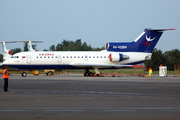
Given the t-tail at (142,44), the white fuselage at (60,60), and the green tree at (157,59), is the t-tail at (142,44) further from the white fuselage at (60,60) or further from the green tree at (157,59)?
the green tree at (157,59)

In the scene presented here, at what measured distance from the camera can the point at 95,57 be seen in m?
42.0

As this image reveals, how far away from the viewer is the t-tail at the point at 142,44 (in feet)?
141

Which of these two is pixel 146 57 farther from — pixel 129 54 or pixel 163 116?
pixel 163 116

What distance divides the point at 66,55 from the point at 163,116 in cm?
3317

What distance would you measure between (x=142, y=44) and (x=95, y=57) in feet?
24.9

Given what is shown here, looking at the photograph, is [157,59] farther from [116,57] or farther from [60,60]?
[60,60]

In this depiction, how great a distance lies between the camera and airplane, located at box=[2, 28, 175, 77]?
1609 inches

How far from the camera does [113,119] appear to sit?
8.23m

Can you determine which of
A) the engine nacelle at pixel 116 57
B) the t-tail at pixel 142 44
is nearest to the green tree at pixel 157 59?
the t-tail at pixel 142 44

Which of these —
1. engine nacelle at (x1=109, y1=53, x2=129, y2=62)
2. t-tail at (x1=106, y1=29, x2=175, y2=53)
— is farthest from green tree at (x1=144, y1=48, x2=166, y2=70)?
engine nacelle at (x1=109, y1=53, x2=129, y2=62)

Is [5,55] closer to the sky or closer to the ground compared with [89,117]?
closer to the sky

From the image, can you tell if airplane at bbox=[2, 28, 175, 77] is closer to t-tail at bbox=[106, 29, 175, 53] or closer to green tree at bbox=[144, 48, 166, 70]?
t-tail at bbox=[106, 29, 175, 53]

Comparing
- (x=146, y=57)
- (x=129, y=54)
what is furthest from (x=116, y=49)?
Result: (x=146, y=57)

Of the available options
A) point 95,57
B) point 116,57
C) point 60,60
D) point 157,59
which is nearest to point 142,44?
point 116,57
